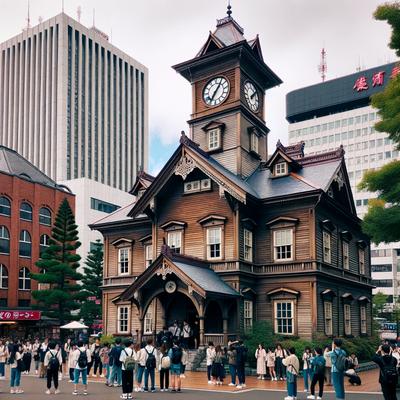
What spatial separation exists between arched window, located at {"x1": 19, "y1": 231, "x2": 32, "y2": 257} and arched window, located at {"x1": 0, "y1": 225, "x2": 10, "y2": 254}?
1850mm

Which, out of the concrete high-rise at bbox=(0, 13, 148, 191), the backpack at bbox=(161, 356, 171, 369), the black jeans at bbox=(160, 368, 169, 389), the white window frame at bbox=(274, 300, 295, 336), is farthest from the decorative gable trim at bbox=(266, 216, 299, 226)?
the concrete high-rise at bbox=(0, 13, 148, 191)

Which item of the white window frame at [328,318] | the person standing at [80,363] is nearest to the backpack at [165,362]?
the person standing at [80,363]

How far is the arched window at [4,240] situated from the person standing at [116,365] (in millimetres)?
41176

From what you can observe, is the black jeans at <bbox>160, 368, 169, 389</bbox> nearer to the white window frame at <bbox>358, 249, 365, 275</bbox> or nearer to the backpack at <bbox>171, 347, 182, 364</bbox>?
the backpack at <bbox>171, 347, 182, 364</bbox>

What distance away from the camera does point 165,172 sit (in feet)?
118

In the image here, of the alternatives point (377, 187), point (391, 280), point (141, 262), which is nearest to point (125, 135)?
point (391, 280)

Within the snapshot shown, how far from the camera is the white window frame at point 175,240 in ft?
118

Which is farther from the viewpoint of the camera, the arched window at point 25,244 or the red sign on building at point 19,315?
the arched window at point 25,244

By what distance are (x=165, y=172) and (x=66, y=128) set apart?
115 m

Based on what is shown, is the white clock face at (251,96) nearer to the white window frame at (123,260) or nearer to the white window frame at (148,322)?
the white window frame at (123,260)

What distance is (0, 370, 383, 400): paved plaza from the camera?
20719mm

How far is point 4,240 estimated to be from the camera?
62469 mm

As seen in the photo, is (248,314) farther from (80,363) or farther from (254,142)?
(80,363)

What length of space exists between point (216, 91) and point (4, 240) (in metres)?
33.3
